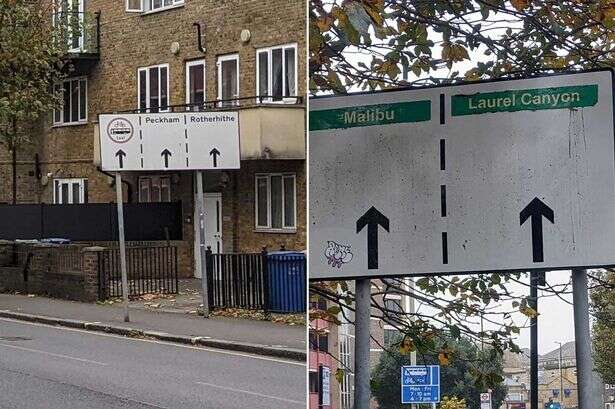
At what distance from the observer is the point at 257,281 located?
121cm

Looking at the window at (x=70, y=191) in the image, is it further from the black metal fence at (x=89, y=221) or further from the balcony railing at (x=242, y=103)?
the balcony railing at (x=242, y=103)

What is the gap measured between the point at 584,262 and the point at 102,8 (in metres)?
0.73

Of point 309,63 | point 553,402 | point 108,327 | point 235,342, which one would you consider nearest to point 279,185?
point 309,63

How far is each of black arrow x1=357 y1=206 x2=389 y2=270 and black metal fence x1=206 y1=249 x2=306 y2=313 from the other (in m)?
0.09

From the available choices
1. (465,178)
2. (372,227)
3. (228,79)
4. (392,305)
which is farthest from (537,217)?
(228,79)

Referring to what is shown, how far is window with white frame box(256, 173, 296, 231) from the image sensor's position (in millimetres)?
1149

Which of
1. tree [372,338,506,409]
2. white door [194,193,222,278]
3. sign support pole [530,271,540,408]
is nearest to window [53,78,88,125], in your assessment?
white door [194,193,222,278]

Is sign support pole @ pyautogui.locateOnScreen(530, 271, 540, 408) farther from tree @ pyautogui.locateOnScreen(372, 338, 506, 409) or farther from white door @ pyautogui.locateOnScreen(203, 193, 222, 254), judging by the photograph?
white door @ pyautogui.locateOnScreen(203, 193, 222, 254)

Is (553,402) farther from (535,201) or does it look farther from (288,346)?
(288,346)

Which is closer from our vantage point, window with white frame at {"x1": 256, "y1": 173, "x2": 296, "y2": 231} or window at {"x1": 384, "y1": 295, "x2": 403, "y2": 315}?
window with white frame at {"x1": 256, "y1": 173, "x2": 296, "y2": 231}

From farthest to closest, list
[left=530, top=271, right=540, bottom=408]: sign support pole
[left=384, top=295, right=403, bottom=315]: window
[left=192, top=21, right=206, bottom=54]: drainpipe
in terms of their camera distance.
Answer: [left=384, top=295, right=403, bottom=315]: window → [left=192, top=21, right=206, bottom=54]: drainpipe → [left=530, top=271, right=540, bottom=408]: sign support pole

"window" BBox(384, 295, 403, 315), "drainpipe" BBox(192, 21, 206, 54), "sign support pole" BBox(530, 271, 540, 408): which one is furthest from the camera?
"window" BBox(384, 295, 403, 315)

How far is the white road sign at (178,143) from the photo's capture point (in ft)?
3.83

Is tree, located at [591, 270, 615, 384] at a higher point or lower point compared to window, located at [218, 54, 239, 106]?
lower
